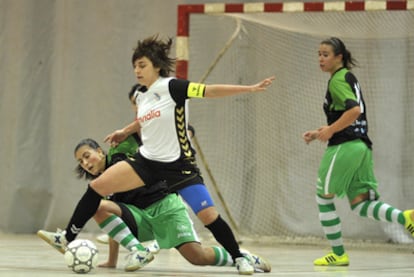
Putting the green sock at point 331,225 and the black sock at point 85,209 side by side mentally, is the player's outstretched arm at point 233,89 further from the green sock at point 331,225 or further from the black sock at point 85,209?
the green sock at point 331,225

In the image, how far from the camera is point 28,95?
10.1 metres

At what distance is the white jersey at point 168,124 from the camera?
529 cm

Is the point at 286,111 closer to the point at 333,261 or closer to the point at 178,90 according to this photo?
the point at 333,261

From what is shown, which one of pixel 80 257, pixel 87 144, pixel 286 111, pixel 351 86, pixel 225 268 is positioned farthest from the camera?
pixel 286 111

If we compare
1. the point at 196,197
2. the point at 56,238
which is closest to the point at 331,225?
the point at 196,197

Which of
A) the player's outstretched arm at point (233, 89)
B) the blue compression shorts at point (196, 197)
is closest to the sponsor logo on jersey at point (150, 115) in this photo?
the player's outstretched arm at point (233, 89)

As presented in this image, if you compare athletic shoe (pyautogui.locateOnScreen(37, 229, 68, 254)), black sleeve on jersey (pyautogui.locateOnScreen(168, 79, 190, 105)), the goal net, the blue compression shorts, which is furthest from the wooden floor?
black sleeve on jersey (pyautogui.locateOnScreen(168, 79, 190, 105))

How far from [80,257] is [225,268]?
48.2 inches

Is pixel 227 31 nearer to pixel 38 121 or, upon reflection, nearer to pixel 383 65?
pixel 383 65

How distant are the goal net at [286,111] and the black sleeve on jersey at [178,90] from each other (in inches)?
122

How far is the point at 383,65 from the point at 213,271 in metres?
4.00

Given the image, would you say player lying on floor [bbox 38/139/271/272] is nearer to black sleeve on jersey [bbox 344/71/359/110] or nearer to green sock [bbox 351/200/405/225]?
green sock [bbox 351/200/405/225]

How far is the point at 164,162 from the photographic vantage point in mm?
5285

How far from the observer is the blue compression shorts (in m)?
5.21
